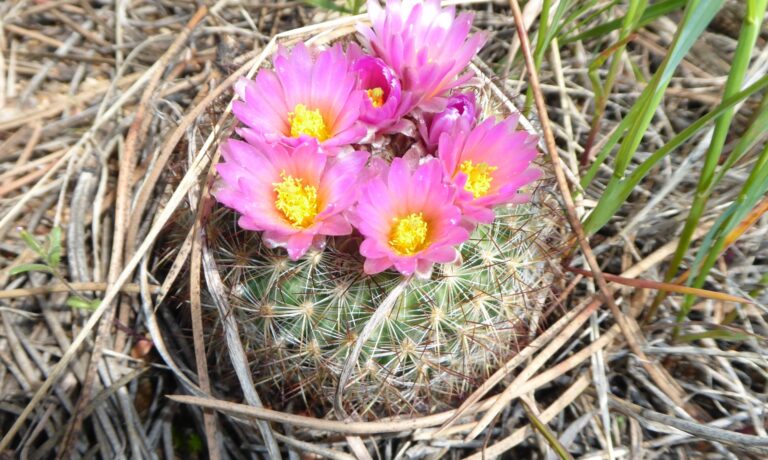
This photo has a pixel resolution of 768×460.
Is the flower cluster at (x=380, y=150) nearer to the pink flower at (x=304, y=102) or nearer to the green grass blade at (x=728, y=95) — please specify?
the pink flower at (x=304, y=102)

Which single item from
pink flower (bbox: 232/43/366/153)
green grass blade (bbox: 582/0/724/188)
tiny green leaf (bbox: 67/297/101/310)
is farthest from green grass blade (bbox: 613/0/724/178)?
tiny green leaf (bbox: 67/297/101/310)

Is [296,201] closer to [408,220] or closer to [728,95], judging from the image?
[408,220]

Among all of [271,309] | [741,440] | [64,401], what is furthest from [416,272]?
[64,401]

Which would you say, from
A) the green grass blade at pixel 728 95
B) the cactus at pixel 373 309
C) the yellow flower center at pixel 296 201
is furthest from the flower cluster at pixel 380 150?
the green grass blade at pixel 728 95

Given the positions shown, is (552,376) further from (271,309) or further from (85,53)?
(85,53)

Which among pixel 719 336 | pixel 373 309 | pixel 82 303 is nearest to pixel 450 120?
pixel 373 309

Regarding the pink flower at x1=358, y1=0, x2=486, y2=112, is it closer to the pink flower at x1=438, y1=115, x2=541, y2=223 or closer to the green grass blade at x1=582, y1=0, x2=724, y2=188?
the pink flower at x1=438, y1=115, x2=541, y2=223
